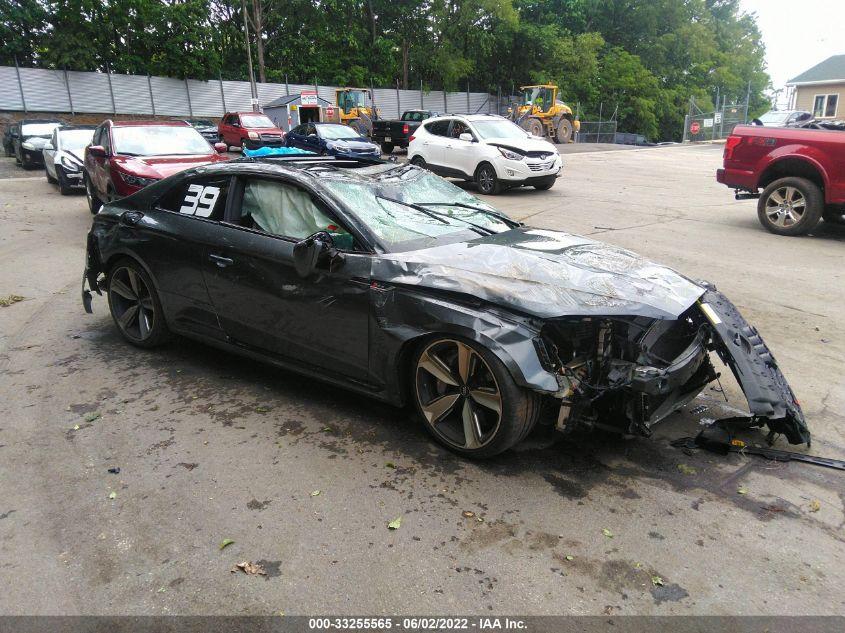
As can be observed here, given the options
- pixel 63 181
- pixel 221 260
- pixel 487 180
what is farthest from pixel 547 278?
pixel 63 181

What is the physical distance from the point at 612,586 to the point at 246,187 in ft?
11.4

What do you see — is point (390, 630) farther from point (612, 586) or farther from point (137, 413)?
point (137, 413)

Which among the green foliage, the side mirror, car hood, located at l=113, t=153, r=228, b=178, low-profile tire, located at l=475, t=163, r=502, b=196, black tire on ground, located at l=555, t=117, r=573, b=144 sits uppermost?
the green foliage

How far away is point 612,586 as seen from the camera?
8.68ft

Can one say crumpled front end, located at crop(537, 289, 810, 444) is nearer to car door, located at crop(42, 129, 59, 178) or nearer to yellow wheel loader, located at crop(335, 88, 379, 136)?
car door, located at crop(42, 129, 59, 178)

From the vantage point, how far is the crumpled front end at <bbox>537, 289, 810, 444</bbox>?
3.28m

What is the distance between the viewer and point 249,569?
2.75 metres

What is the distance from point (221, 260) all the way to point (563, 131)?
36.3m

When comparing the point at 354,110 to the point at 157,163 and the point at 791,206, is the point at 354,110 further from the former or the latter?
the point at 791,206

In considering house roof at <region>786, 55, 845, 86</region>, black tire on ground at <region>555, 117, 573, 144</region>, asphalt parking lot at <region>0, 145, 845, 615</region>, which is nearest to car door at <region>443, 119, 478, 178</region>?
asphalt parking lot at <region>0, 145, 845, 615</region>

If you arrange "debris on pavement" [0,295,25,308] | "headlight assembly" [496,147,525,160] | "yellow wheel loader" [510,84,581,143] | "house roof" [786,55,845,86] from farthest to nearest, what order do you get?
"house roof" [786,55,845,86] → "yellow wheel loader" [510,84,581,143] → "headlight assembly" [496,147,525,160] → "debris on pavement" [0,295,25,308]

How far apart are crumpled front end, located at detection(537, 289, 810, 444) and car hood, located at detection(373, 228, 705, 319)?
98 mm

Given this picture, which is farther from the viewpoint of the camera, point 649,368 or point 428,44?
point 428,44

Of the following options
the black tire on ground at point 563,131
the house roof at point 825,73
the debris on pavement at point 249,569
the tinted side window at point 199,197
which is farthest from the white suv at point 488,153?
the house roof at point 825,73
